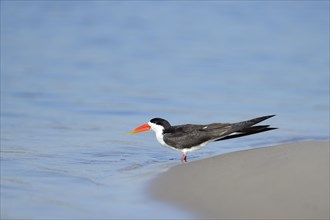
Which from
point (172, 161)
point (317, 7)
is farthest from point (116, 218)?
point (317, 7)

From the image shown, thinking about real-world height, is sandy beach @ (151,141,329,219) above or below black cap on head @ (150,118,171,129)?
below

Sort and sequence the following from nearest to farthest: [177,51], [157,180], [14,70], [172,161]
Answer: [157,180] → [172,161] → [14,70] → [177,51]

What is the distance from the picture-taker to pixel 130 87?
48.7 ft

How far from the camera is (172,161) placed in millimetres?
9609

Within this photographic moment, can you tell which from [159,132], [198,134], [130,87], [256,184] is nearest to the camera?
[256,184]

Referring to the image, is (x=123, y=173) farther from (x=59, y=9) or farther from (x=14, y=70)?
(x=59, y=9)

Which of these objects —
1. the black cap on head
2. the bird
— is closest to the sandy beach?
the bird

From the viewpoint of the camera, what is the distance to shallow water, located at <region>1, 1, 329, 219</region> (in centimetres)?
809

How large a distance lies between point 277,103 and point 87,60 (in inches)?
211

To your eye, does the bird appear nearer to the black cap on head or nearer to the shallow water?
the black cap on head

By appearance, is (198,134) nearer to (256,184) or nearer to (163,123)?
(163,123)

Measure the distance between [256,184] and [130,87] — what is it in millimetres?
8083

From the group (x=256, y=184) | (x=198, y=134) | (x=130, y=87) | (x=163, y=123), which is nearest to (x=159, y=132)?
(x=163, y=123)

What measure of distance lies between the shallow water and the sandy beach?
0.29 meters
